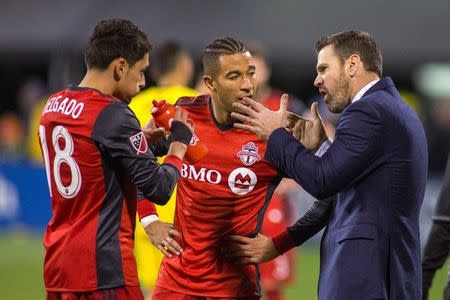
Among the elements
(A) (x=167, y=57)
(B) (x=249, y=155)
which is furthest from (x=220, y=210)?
(A) (x=167, y=57)

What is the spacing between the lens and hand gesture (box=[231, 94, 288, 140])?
15.7 ft

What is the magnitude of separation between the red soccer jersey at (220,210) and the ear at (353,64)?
69 centimetres

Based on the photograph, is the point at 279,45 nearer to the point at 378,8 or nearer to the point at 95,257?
the point at 378,8

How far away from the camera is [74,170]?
4531 mm

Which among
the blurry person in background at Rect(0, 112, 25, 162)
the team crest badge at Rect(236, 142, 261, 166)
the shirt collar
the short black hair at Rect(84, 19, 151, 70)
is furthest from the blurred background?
the shirt collar

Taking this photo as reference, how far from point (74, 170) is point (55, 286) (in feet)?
1.80

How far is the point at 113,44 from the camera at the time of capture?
4.63 meters

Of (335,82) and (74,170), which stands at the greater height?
(335,82)

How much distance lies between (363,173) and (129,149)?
3.47 feet

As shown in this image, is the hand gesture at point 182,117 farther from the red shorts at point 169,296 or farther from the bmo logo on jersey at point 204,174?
the red shorts at point 169,296

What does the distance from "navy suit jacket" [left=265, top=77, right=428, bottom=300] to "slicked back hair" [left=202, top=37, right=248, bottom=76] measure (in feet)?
2.64

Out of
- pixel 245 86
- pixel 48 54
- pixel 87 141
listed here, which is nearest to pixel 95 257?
pixel 87 141

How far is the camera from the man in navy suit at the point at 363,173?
454 cm

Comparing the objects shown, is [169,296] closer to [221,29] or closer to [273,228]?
[273,228]
